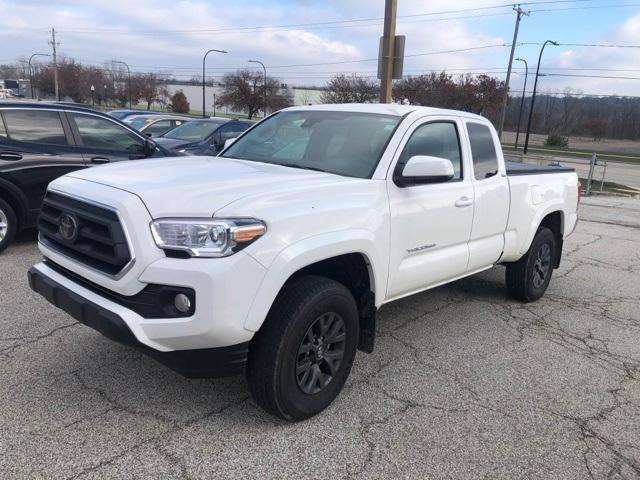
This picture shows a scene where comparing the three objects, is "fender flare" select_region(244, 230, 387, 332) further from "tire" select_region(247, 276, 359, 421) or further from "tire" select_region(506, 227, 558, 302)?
"tire" select_region(506, 227, 558, 302)

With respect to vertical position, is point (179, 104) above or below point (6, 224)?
above

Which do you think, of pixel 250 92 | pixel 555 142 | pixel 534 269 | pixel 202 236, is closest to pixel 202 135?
pixel 534 269

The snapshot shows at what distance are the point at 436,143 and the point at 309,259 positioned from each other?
1.87 meters

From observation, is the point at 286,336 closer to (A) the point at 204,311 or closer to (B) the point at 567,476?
(A) the point at 204,311

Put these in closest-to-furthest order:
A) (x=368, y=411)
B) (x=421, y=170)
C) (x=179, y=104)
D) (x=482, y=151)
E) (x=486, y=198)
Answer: (x=368, y=411), (x=421, y=170), (x=486, y=198), (x=482, y=151), (x=179, y=104)

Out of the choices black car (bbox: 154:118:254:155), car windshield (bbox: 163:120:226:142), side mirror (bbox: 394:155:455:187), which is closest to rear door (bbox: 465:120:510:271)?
side mirror (bbox: 394:155:455:187)

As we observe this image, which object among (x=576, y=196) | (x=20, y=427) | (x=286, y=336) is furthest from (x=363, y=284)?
(x=576, y=196)

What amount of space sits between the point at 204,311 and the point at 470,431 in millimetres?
1744

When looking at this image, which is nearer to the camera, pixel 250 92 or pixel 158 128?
pixel 158 128

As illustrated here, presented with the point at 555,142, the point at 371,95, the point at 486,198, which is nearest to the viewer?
the point at 486,198

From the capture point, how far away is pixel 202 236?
8.93 feet

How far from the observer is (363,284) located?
3602mm

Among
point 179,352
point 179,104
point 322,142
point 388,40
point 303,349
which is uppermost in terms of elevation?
point 388,40

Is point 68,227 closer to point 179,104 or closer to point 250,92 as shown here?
point 250,92
